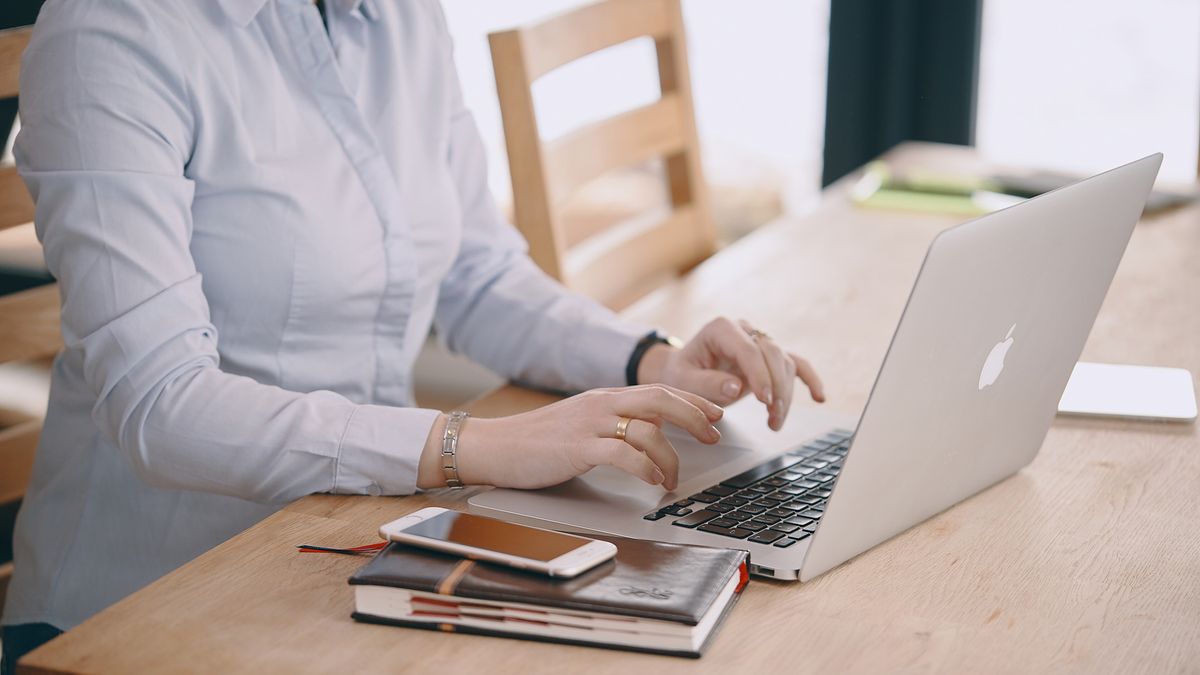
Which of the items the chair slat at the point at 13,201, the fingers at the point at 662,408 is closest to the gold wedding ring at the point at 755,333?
the fingers at the point at 662,408

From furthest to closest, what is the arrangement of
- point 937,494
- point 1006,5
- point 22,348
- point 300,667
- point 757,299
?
point 1006,5 → point 757,299 → point 22,348 → point 937,494 → point 300,667

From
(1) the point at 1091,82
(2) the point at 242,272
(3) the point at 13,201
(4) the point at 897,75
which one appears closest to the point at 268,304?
(2) the point at 242,272

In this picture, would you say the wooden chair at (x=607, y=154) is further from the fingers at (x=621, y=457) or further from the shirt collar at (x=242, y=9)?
the fingers at (x=621, y=457)

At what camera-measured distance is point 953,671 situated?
75 cm

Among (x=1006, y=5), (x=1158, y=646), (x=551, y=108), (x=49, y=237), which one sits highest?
(x=49, y=237)

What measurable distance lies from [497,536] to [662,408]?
0.21m

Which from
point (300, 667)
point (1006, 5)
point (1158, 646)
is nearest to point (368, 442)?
point (300, 667)

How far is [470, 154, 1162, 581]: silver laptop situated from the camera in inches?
31.9

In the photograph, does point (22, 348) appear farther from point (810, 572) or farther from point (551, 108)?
point (551, 108)

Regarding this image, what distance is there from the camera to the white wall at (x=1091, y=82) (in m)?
2.91

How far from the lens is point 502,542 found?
2.64 feet

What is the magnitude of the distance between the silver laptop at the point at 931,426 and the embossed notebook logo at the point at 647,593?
116mm

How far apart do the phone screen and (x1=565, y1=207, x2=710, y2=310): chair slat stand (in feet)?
2.67

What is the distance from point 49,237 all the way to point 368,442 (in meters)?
0.29
